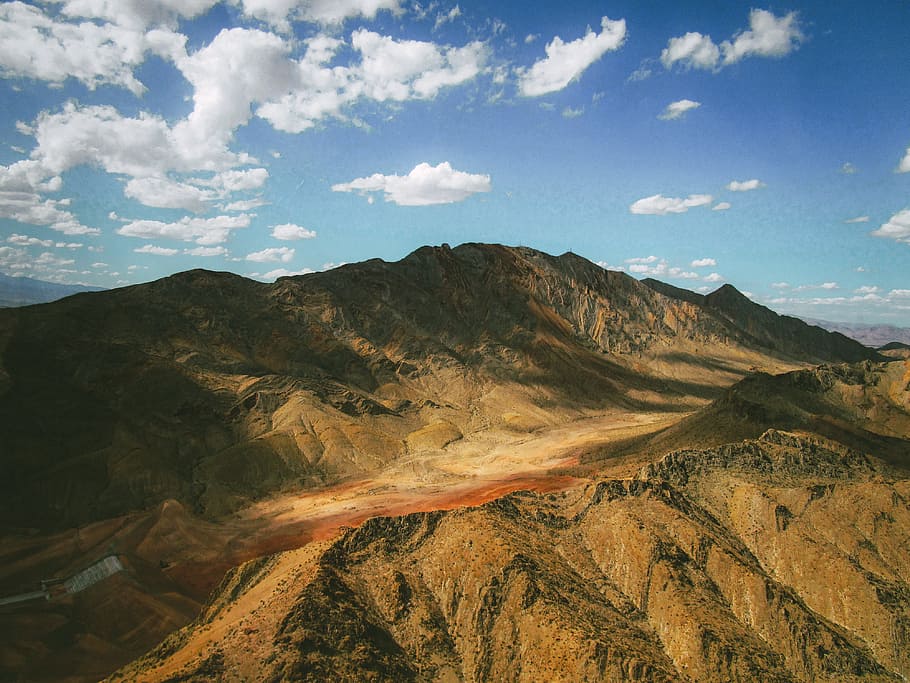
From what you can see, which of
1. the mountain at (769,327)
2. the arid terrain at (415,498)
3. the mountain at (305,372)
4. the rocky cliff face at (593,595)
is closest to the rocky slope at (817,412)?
the arid terrain at (415,498)

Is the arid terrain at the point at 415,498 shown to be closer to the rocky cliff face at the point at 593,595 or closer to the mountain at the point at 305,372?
the rocky cliff face at the point at 593,595

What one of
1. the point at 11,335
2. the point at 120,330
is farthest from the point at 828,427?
the point at 11,335

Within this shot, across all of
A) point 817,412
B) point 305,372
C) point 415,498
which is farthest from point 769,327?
point 415,498

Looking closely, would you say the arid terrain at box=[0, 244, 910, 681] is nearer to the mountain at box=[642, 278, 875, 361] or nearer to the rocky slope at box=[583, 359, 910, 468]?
the rocky slope at box=[583, 359, 910, 468]

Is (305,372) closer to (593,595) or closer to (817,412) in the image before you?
(817,412)

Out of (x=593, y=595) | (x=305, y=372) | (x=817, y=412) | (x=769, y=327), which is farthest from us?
(x=769, y=327)

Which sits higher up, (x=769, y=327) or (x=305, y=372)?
(x=769, y=327)
